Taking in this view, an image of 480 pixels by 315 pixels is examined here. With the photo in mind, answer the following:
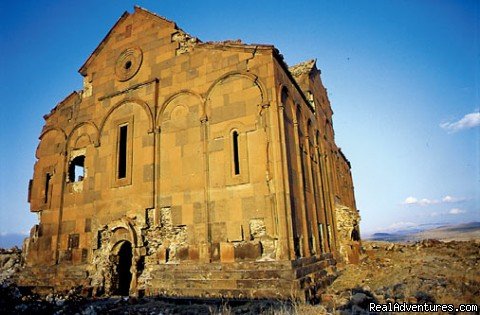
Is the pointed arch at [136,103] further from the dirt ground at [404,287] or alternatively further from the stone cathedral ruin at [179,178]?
the dirt ground at [404,287]

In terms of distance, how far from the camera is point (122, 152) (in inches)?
422

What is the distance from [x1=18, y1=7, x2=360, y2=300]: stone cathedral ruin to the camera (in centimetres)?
782

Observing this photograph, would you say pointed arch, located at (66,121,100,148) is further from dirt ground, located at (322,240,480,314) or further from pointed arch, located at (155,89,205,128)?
dirt ground, located at (322,240,480,314)

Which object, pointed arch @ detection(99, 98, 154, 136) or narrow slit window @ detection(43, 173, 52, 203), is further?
narrow slit window @ detection(43, 173, 52, 203)

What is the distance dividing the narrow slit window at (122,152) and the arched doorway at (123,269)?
2.29 m

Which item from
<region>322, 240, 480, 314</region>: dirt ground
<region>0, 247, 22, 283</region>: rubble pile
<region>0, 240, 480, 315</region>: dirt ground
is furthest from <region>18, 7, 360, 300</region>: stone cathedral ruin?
<region>0, 247, 22, 283</region>: rubble pile

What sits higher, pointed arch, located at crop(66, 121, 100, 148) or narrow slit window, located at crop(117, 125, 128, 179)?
pointed arch, located at crop(66, 121, 100, 148)

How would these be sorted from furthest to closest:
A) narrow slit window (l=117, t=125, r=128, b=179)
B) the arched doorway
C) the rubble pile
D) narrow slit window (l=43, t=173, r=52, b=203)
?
1. the rubble pile
2. narrow slit window (l=43, t=173, r=52, b=203)
3. narrow slit window (l=117, t=125, r=128, b=179)
4. the arched doorway

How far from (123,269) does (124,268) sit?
0.09m

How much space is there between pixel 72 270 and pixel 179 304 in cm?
507

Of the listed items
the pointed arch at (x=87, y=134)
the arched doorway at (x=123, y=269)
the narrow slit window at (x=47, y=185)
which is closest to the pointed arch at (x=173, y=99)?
the pointed arch at (x=87, y=134)

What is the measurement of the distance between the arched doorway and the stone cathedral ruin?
5cm

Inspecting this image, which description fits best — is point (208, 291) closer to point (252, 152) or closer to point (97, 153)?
point (252, 152)

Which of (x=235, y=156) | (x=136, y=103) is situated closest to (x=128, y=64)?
(x=136, y=103)
